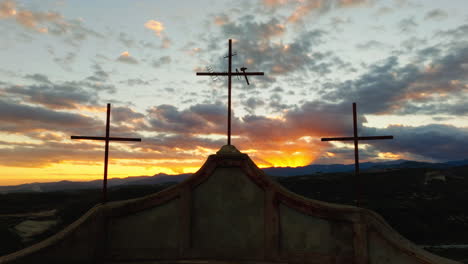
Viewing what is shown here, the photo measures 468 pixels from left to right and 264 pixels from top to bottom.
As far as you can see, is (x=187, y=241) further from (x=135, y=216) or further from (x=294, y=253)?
(x=294, y=253)

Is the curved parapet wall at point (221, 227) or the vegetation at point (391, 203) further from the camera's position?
the vegetation at point (391, 203)

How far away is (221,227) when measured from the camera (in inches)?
394

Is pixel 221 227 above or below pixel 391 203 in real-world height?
above

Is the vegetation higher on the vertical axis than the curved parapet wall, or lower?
lower

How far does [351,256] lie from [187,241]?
457 cm

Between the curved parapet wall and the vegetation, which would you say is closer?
the curved parapet wall

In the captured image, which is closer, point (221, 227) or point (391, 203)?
point (221, 227)

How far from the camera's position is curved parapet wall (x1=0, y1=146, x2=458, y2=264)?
9.41 m

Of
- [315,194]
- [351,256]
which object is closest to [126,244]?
[351,256]

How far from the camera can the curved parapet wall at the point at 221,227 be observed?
9414mm

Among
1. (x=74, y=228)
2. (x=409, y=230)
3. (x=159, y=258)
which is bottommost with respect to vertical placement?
(x=409, y=230)

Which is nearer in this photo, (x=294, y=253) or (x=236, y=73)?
(x=294, y=253)

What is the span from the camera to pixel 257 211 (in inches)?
390

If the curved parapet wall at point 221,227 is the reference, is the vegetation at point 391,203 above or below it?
below
